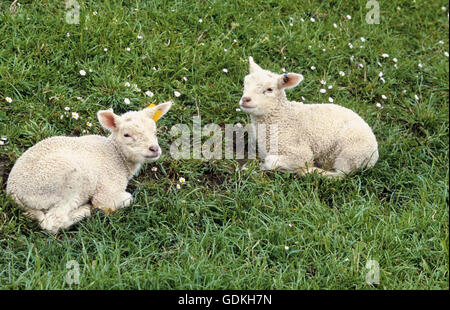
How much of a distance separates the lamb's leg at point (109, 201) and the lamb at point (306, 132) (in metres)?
1.44

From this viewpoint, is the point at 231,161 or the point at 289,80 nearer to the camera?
the point at 289,80

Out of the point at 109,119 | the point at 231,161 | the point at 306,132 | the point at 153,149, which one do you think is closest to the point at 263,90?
the point at 306,132

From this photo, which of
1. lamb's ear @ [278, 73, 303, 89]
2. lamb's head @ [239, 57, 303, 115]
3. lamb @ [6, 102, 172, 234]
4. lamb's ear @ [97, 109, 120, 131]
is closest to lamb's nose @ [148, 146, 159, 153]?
lamb @ [6, 102, 172, 234]

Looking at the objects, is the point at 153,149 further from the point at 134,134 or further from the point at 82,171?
the point at 82,171

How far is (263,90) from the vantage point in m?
5.60

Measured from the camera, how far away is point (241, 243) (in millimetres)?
4840

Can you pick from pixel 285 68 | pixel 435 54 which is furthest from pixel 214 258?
pixel 435 54

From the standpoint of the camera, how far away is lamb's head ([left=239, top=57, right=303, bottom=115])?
18.2ft

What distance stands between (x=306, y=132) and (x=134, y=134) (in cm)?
170

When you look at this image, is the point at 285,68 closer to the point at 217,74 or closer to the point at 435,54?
the point at 217,74

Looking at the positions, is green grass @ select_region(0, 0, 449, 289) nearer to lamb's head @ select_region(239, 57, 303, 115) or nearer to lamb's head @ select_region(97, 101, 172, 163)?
lamb's head @ select_region(97, 101, 172, 163)

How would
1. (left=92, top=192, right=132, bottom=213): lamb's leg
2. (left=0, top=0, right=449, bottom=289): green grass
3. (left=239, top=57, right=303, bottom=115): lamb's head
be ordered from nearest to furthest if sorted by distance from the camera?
(left=0, top=0, right=449, bottom=289): green grass < (left=92, top=192, right=132, bottom=213): lamb's leg < (left=239, top=57, right=303, bottom=115): lamb's head
